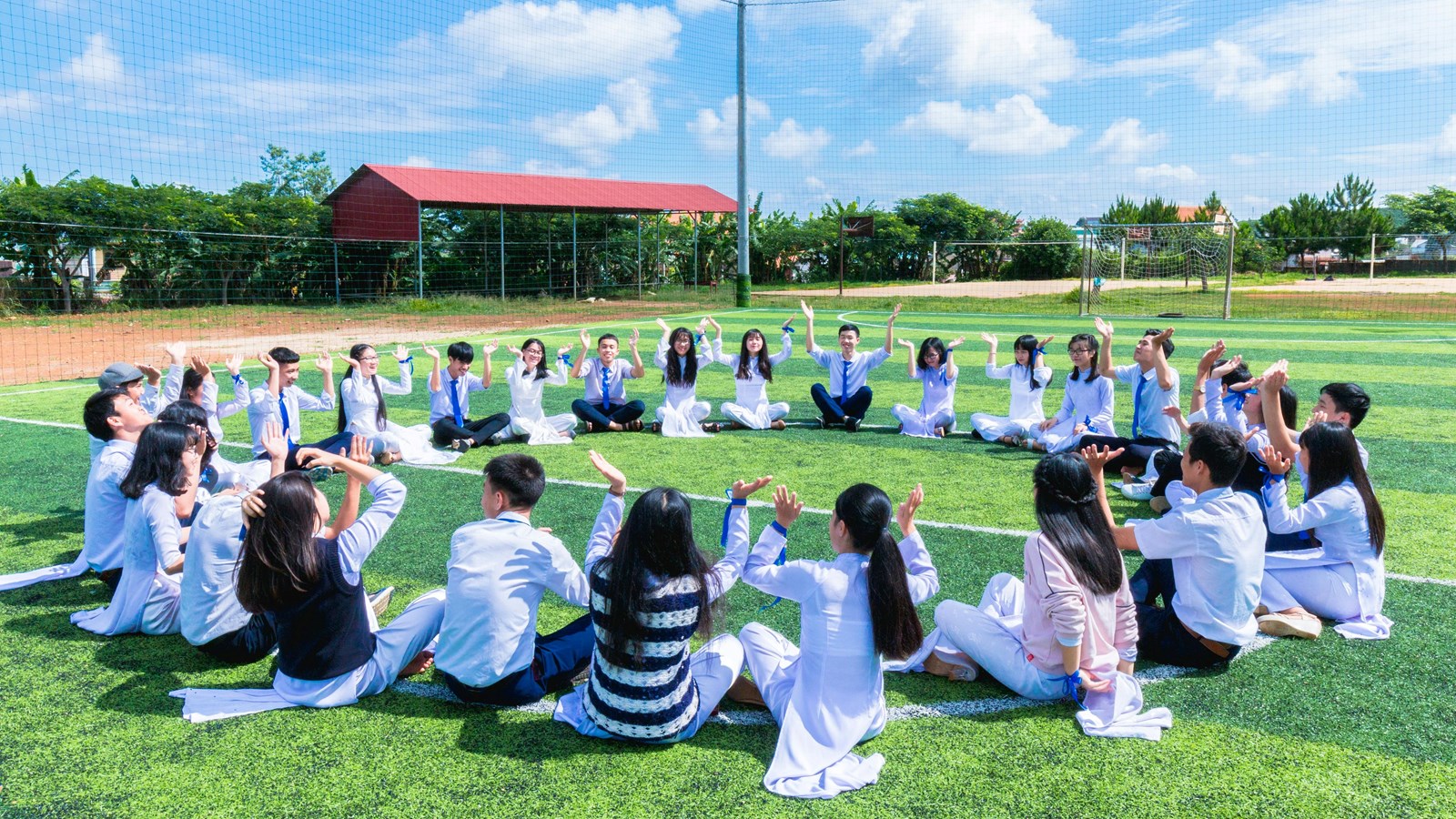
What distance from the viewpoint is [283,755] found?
3805 millimetres

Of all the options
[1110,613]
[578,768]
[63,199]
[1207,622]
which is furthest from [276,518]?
[63,199]

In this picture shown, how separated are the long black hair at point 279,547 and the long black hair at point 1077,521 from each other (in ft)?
9.56

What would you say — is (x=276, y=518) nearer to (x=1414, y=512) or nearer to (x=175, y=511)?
(x=175, y=511)

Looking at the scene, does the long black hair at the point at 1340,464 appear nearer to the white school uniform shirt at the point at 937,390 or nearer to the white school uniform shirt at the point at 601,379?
the white school uniform shirt at the point at 937,390

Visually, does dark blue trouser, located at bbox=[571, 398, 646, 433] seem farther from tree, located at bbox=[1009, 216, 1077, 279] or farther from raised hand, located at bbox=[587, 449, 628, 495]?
tree, located at bbox=[1009, 216, 1077, 279]

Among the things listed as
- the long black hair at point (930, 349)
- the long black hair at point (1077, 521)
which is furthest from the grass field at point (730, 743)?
the long black hair at point (930, 349)

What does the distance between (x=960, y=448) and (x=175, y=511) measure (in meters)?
6.95

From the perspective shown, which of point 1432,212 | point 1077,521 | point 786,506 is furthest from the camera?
point 1432,212

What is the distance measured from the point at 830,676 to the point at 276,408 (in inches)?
248

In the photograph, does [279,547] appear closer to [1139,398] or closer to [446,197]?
[1139,398]

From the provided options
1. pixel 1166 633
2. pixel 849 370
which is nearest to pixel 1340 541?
pixel 1166 633

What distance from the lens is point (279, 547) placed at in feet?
12.4

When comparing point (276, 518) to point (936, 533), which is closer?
point (276, 518)

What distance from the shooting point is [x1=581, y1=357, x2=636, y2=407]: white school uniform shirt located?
1072cm
